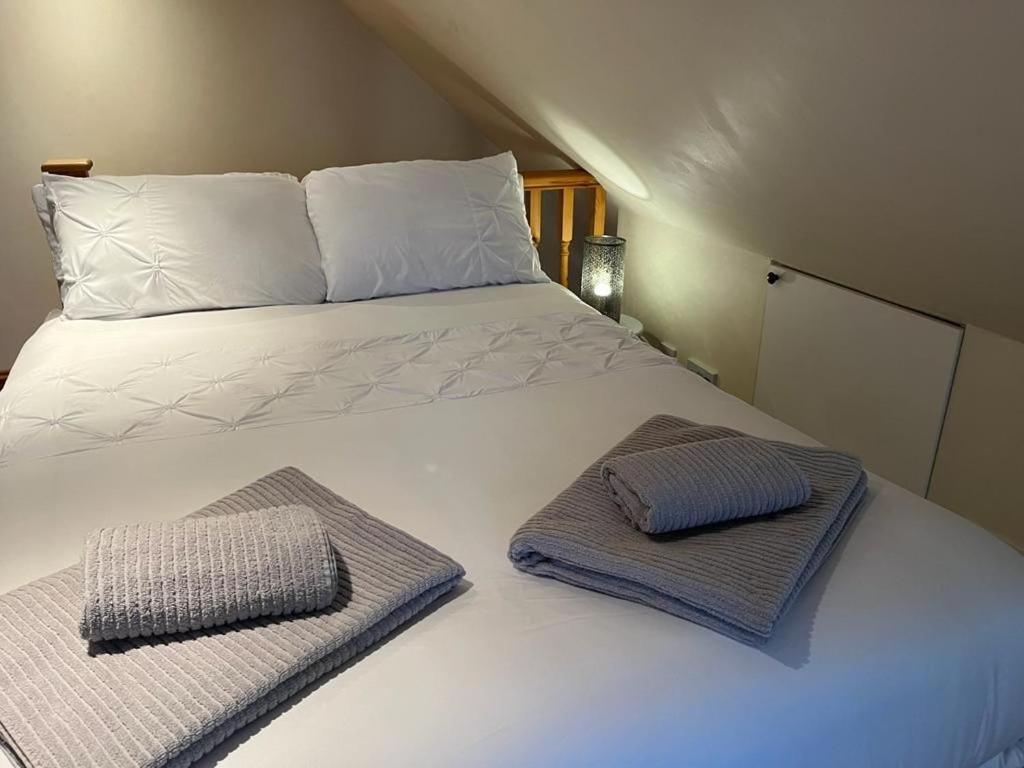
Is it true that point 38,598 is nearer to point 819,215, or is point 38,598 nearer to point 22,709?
point 22,709

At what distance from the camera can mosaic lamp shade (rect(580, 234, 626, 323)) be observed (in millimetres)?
3027

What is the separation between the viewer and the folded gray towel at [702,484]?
1.22 m

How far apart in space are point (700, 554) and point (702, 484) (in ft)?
0.37

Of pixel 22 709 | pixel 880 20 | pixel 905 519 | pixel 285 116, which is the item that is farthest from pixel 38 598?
pixel 285 116

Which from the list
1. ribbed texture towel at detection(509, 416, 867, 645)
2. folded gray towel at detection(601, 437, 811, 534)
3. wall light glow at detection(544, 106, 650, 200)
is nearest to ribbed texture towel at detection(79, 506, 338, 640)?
ribbed texture towel at detection(509, 416, 867, 645)

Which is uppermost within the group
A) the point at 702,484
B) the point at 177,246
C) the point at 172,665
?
the point at 177,246

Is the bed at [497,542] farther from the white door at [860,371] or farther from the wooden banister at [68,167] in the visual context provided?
Result: the white door at [860,371]

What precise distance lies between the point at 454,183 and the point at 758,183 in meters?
0.91

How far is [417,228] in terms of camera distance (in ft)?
7.96

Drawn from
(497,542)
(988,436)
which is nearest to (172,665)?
(497,542)

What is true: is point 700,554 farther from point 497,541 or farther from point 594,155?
point 594,155

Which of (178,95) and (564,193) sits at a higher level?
(178,95)

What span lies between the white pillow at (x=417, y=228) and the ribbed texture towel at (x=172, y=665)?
1299 millimetres

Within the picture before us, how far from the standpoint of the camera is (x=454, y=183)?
99.6 inches
